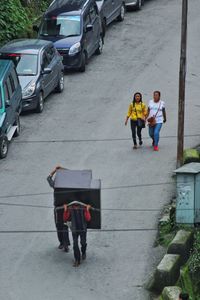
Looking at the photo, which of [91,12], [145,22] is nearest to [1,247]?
[91,12]

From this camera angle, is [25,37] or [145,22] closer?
[25,37]

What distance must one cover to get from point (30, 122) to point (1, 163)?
3.31 m

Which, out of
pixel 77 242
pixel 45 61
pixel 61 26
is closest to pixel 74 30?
pixel 61 26

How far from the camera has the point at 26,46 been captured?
28.7m

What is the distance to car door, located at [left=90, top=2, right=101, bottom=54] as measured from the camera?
3200cm

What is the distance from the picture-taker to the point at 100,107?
27.6 metres

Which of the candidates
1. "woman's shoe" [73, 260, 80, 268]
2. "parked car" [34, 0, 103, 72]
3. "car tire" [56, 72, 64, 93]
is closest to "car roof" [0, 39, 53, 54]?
"car tire" [56, 72, 64, 93]

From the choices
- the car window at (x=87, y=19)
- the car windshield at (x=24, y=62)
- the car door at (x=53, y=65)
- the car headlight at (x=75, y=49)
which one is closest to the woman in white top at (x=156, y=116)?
the car windshield at (x=24, y=62)

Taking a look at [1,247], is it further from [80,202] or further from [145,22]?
[145,22]

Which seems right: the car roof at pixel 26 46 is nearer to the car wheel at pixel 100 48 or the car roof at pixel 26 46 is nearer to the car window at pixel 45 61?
the car window at pixel 45 61

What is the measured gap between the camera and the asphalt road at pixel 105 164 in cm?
1748

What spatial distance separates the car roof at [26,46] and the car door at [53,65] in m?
0.23

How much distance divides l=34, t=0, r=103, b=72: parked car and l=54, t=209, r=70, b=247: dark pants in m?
12.9

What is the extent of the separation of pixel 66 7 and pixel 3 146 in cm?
1031
